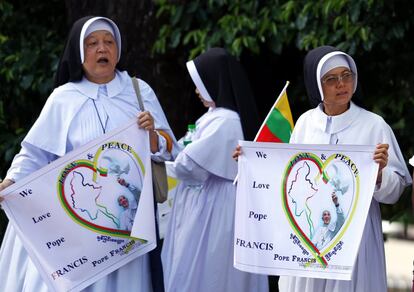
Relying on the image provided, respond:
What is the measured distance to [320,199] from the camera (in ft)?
23.5

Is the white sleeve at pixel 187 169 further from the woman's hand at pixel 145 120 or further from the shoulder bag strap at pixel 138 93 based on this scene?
the woman's hand at pixel 145 120

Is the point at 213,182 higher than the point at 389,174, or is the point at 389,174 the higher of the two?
the point at 389,174

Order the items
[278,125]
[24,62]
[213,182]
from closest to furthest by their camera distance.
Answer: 1. [278,125]
2. [213,182]
3. [24,62]

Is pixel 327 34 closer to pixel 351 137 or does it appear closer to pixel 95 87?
pixel 351 137

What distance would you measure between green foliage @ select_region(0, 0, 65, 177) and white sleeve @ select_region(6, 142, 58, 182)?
8.87 feet

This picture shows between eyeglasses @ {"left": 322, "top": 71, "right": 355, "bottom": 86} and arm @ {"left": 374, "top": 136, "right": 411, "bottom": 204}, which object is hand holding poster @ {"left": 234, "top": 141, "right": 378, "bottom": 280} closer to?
arm @ {"left": 374, "top": 136, "right": 411, "bottom": 204}

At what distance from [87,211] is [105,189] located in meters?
0.16

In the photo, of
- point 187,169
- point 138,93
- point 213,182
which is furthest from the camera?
point 213,182

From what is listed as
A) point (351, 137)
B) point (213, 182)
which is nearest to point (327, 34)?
point (213, 182)

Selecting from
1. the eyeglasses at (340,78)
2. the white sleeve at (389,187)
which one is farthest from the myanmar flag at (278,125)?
the white sleeve at (389,187)

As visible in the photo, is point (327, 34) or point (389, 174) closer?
point (389, 174)

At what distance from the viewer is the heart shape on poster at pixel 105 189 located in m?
7.36

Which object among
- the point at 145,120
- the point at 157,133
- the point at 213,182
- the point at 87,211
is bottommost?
the point at 213,182

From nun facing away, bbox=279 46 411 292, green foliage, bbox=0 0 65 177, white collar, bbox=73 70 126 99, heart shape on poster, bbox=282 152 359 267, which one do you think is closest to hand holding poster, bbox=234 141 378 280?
heart shape on poster, bbox=282 152 359 267
